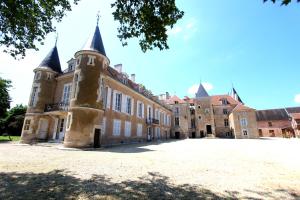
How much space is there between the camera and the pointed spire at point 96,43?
52.0 feet

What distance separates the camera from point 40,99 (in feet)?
59.3

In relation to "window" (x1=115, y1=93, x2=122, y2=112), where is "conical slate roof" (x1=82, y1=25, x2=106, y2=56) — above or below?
above

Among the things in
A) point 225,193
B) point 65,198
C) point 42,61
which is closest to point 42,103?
point 42,61

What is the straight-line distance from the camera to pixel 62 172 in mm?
5766

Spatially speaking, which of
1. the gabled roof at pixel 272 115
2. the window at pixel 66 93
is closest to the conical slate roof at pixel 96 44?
the window at pixel 66 93

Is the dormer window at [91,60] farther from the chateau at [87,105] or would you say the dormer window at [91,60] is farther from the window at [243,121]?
the window at [243,121]

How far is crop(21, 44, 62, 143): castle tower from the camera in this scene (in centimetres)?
1739

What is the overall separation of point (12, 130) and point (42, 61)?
84.5ft

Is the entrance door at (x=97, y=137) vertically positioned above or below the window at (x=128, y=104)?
below

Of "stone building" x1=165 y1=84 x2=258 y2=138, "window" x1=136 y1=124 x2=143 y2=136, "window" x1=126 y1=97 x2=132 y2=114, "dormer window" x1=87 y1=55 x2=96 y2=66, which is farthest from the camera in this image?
"stone building" x1=165 y1=84 x2=258 y2=138

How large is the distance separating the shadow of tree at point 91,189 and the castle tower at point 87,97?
8.43 m

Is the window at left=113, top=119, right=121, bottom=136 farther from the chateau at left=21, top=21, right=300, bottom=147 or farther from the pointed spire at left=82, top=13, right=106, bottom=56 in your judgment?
the pointed spire at left=82, top=13, right=106, bottom=56

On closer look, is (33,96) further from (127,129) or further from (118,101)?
(127,129)

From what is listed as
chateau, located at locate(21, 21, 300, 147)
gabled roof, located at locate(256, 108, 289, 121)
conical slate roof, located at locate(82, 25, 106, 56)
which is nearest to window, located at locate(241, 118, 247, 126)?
chateau, located at locate(21, 21, 300, 147)
